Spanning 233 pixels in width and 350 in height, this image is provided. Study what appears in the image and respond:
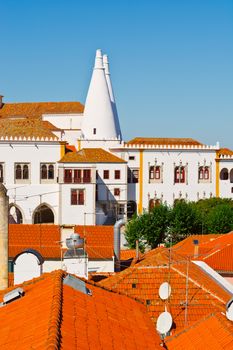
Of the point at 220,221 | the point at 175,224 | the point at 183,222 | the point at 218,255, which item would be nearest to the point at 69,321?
the point at 218,255

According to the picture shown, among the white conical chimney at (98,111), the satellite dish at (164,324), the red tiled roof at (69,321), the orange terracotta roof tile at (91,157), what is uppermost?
the white conical chimney at (98,111)

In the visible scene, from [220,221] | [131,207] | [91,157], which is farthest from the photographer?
[131,207]

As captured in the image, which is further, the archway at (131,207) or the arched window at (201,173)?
the arched window at (201,173)

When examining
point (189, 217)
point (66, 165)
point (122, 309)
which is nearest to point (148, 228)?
point (189, 217)

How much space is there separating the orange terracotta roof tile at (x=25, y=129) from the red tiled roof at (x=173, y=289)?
3662cm

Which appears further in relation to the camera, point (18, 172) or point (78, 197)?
point (18, 172)

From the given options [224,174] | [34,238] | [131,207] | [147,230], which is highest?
[224,174]

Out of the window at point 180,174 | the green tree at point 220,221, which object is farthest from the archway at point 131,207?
the green tree at point 220,221

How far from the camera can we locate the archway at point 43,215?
161 feet

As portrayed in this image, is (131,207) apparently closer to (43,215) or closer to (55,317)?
(43,215)

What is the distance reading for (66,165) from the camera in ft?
157

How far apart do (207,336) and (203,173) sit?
45.4m

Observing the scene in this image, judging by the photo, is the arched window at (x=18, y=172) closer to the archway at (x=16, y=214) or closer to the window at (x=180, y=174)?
the archway at (x=16, y=214)

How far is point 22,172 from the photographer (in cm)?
4872
